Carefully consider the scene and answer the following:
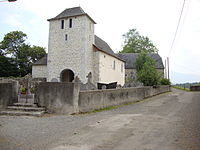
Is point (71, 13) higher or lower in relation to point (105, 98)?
higher

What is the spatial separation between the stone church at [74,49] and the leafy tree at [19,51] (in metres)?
18.4

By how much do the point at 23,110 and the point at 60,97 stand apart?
78.2 inches

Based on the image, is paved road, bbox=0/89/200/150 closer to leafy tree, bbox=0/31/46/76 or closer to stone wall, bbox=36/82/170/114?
stone wall, bbox=36/82/170/114

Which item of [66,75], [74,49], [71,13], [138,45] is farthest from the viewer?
[138,45]

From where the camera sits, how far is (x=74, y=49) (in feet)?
73.1

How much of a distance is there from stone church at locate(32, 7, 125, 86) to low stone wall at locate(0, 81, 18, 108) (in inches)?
493

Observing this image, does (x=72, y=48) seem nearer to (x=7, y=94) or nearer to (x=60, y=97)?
(x=7, y=94)

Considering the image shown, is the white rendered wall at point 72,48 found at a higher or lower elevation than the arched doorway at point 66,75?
higher

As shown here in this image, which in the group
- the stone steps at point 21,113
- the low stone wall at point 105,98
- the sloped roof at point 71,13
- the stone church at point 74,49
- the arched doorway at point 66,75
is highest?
the sloped roof at point 71,13

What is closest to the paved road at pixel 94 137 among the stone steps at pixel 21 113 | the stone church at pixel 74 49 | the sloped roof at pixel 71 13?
the stone steps at pixel 21 113

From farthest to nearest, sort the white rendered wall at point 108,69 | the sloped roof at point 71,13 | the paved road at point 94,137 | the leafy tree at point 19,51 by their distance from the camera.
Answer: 1. the leafy tree at point 19,51
2. the white rendered wall at point 108,69
3. the sloped roof at point 71,13
4. the paved road at point 94,137

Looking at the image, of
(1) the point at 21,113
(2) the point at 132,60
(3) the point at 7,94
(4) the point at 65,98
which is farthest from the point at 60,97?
(2) the point at 132,60

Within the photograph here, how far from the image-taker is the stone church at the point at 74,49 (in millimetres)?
21906

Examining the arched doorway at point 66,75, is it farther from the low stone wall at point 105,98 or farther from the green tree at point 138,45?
the green tree at point 138,45
